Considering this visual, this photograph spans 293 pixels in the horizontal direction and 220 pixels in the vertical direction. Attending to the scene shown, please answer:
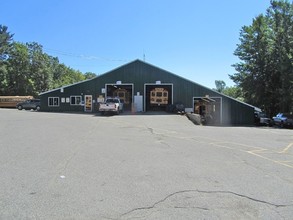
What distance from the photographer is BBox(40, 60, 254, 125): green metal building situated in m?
48.2

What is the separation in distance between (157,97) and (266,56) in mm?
20027

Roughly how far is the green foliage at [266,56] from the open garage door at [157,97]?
1666cm

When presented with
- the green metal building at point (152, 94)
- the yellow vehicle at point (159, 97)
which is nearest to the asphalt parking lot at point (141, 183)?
the green metal building at point (152, 94)

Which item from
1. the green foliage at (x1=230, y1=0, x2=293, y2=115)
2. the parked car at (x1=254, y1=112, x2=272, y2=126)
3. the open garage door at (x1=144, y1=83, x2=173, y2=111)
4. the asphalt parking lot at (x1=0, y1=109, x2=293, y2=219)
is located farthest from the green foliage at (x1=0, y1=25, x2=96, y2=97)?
the asphalt parking lot at (x1=0, y1=109, x2=293, y2=219)

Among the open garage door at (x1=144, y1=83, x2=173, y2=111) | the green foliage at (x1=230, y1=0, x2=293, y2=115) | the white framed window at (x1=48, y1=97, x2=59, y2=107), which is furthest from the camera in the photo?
the green foliage at (x1=230, y1=0, x2=293, y2=115)

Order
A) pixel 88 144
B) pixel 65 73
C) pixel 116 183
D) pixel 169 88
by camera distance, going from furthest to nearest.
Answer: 1. pixel 65 73
2. pixel 169 88
3. pixel 88 144
4. pixel 116 183

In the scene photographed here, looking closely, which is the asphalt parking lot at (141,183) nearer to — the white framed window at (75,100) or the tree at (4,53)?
the white framed window at (75,100)

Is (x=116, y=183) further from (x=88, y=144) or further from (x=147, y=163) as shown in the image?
(x=88, y=144)

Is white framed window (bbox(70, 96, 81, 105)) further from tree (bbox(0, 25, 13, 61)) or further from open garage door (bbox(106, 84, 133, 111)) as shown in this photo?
tree (bbox(0, 25, 13, 61))

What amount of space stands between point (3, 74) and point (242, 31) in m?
47.3

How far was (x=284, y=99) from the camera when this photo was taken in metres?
53.0

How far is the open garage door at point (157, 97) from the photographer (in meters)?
49.6

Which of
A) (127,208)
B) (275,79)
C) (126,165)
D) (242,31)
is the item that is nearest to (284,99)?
(275,79)

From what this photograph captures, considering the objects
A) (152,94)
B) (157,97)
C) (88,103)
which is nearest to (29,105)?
(88,103)
